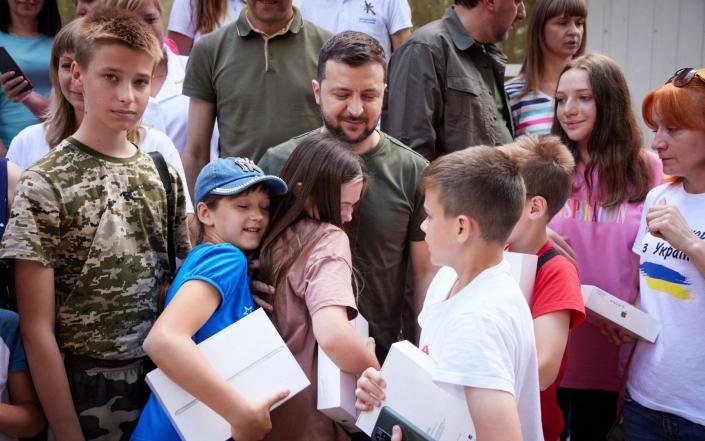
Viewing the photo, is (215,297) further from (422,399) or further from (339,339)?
(422,399)

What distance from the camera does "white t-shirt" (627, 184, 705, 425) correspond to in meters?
2.59

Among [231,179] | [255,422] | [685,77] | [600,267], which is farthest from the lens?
[600,267]

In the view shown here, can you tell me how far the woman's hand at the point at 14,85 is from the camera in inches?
134

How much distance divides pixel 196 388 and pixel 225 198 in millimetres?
657

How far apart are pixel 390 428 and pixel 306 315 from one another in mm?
525

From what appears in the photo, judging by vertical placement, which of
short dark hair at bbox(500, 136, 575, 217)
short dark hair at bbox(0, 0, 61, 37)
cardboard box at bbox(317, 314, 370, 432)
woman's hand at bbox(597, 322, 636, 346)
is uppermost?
short dark hair at bbox(0, 0, 61, 37)

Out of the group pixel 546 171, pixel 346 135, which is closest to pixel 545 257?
pixel 546 171

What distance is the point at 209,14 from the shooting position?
13.7 ft

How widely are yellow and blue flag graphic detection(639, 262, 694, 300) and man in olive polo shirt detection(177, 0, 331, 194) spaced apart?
1566 mm

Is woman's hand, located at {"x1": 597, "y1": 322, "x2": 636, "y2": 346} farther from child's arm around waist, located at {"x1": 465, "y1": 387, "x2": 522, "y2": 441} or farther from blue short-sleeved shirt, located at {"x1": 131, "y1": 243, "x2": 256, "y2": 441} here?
blue short-sleeved shirt, located at {"x1": 131, "y1": 243, "x2": 256, "y2": 441}

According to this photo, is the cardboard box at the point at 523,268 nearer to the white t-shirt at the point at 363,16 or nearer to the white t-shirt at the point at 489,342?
the white t-shirt at the point at 489,342

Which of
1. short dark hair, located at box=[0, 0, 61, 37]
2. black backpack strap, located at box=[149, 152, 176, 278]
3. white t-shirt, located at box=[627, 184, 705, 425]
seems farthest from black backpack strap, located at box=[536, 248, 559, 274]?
short dark hair, located at box=[0, 0, 61, 37]

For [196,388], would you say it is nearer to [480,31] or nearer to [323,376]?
[323,376]

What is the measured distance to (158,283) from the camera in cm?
239
